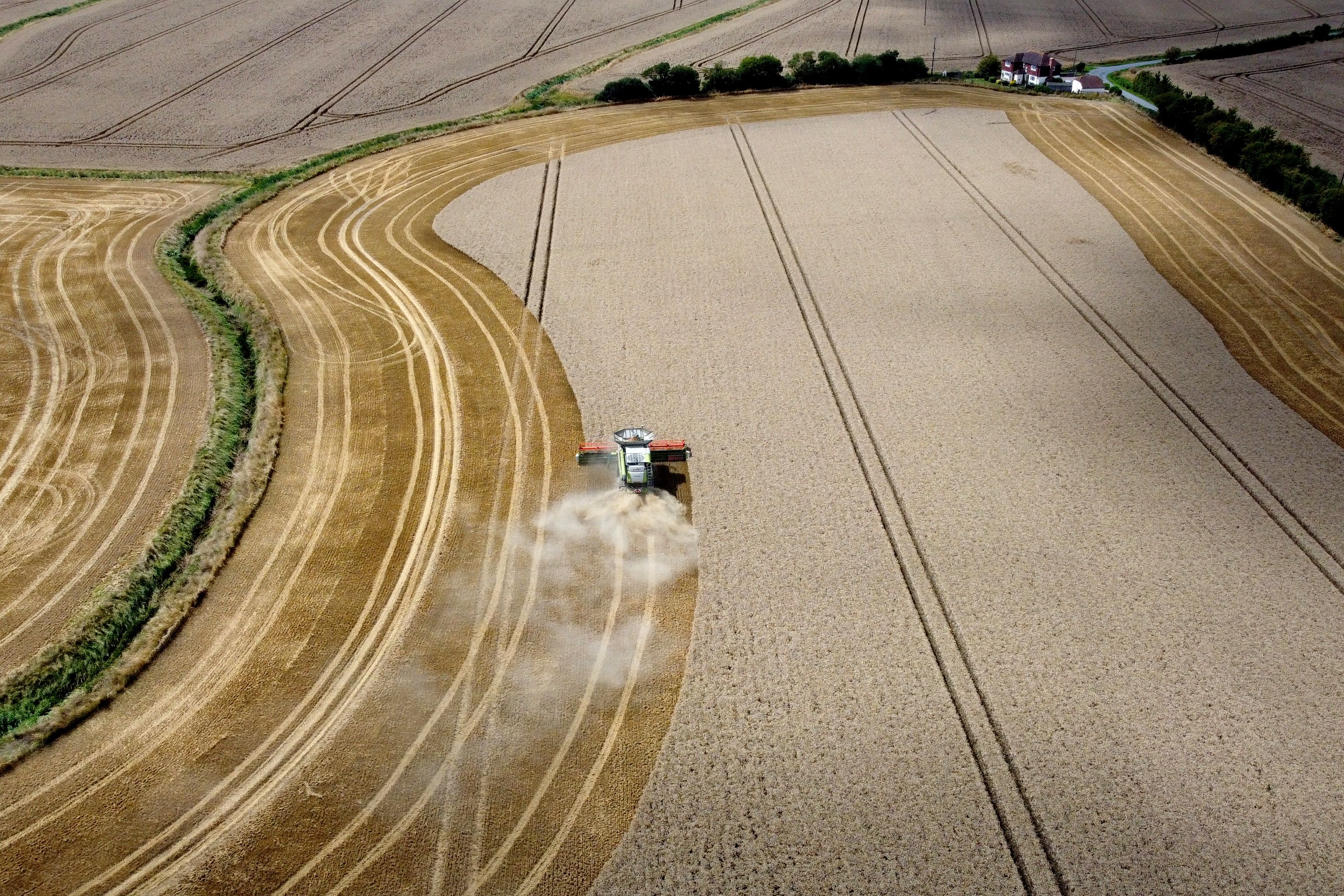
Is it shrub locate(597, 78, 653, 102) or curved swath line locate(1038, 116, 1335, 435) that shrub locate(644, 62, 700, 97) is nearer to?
shrub locate(597, 78, 653, 102)

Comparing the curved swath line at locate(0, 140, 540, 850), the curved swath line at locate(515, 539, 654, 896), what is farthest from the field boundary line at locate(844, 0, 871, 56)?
the curved swath line at locate(515, 539, 654, 896)

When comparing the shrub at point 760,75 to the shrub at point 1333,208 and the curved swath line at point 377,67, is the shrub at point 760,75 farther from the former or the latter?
the shrub at point 1333,208

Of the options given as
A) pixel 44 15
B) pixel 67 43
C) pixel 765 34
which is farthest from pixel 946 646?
pixel 44 15

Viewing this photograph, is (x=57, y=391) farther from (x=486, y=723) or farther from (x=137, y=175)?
(x=137, y=175)

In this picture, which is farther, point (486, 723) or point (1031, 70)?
point (1031, 70)

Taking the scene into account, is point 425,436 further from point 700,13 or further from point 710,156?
point 700,13

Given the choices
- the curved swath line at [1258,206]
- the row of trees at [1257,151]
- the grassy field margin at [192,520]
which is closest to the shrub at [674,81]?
the curved swath line at [1258,206]
